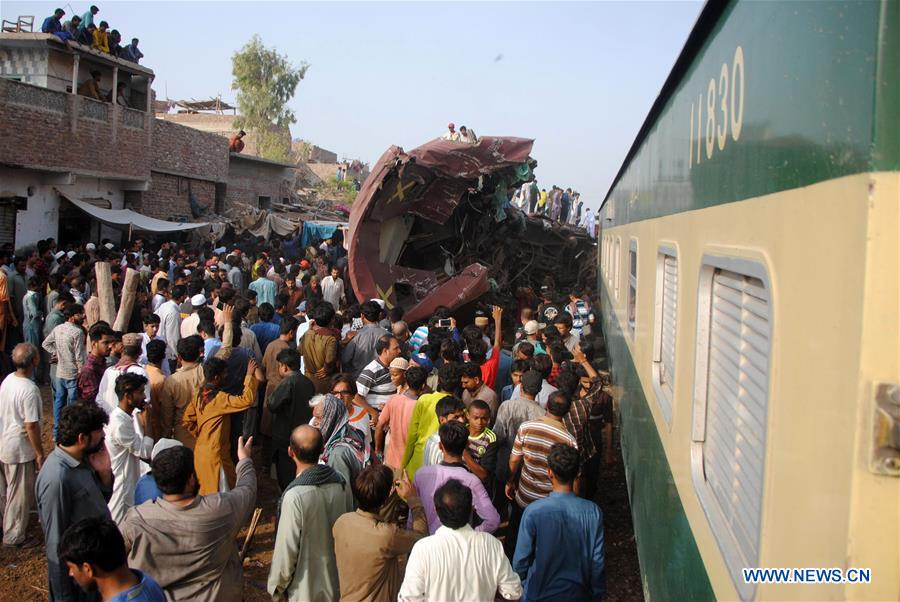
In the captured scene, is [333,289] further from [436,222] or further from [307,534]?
[307,534]

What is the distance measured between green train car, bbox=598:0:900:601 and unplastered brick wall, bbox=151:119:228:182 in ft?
65.6

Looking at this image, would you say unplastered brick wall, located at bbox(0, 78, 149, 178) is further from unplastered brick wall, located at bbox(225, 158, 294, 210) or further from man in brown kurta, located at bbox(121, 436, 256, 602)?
man in brown kurta, located at bbox(121, 436, 256, 602)

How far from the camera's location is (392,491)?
352 cm

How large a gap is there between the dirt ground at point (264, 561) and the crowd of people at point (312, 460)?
0.26 meters

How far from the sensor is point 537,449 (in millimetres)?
4234

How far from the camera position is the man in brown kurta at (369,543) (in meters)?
3.20

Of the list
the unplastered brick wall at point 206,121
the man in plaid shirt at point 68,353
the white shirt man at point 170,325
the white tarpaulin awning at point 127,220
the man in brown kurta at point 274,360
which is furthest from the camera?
the unplastered brick wall at point 206,121

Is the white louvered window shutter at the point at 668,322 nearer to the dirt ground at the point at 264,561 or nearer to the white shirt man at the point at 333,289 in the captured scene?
the dirt ground at the point at 264,561

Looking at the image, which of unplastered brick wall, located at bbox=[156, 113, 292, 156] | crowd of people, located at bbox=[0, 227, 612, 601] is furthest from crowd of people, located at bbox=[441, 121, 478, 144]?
unplastered brick wall, located at bbox=[156, 113, 292, 156]

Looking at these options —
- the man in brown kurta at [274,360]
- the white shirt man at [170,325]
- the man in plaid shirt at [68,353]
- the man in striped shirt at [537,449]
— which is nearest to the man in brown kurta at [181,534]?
the man in striped shirt at [537,449]

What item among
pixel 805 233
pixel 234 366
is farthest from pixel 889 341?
pixel 234 366

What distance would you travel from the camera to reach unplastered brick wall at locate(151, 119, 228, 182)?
20438 mm

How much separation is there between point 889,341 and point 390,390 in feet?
14.3

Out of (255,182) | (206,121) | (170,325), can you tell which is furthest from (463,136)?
(206,121)
